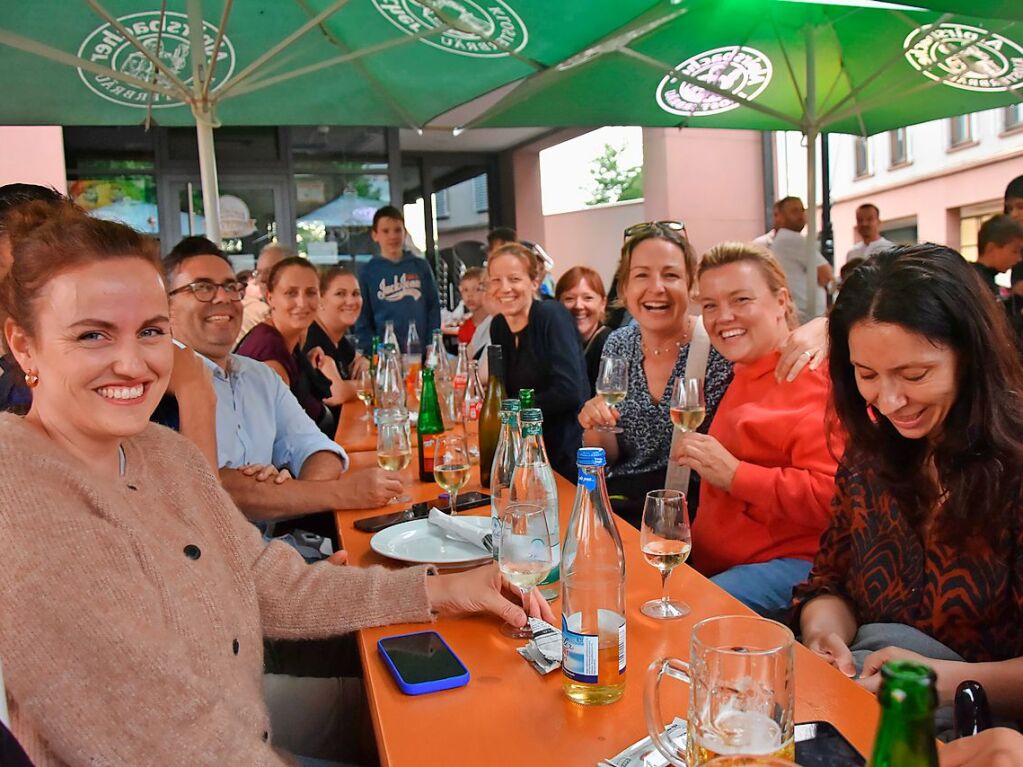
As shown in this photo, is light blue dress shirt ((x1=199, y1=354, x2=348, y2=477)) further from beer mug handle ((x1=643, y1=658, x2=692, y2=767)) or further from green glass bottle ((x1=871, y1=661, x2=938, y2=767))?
green glass bottle ((x1=871, y1=661, x2=938, y2=767))

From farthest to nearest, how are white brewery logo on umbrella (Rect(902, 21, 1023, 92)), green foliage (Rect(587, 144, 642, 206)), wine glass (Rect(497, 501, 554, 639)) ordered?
1. green foliage (Rect(587, 144, 642, 206))
2. white brewery logo on umbrella (Rect(902, 21, 1023, 92))
3. wine glass (Rect(497, 501, 554, 639))

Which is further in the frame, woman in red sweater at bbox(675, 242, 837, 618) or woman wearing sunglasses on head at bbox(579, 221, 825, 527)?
woman wearing sunglasses on head at bbox(579, 221, 825, 527)

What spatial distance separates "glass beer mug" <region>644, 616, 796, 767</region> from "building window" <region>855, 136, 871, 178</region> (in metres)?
23.1

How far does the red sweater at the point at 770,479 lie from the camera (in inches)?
79.1

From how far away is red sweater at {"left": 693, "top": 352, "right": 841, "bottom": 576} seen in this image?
2010 mm

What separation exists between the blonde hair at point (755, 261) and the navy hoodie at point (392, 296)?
414cm

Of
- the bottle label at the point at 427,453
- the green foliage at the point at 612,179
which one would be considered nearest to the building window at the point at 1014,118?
the green foliage at the point at 612,179

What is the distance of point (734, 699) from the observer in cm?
81

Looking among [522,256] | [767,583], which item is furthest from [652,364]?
[522,256]

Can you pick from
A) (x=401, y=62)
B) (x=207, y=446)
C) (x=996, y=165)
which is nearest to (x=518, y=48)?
(x=401, y=62)

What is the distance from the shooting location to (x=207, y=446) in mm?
2293

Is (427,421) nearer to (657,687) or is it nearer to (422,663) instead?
(422,663)

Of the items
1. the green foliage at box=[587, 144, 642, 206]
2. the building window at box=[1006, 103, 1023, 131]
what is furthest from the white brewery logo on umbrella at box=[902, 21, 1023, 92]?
the building window at box=[1006, 103, 1023, 131]

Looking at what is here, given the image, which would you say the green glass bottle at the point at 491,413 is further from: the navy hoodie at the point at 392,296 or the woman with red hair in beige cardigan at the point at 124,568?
the navy hoodie at the point at 392,296
